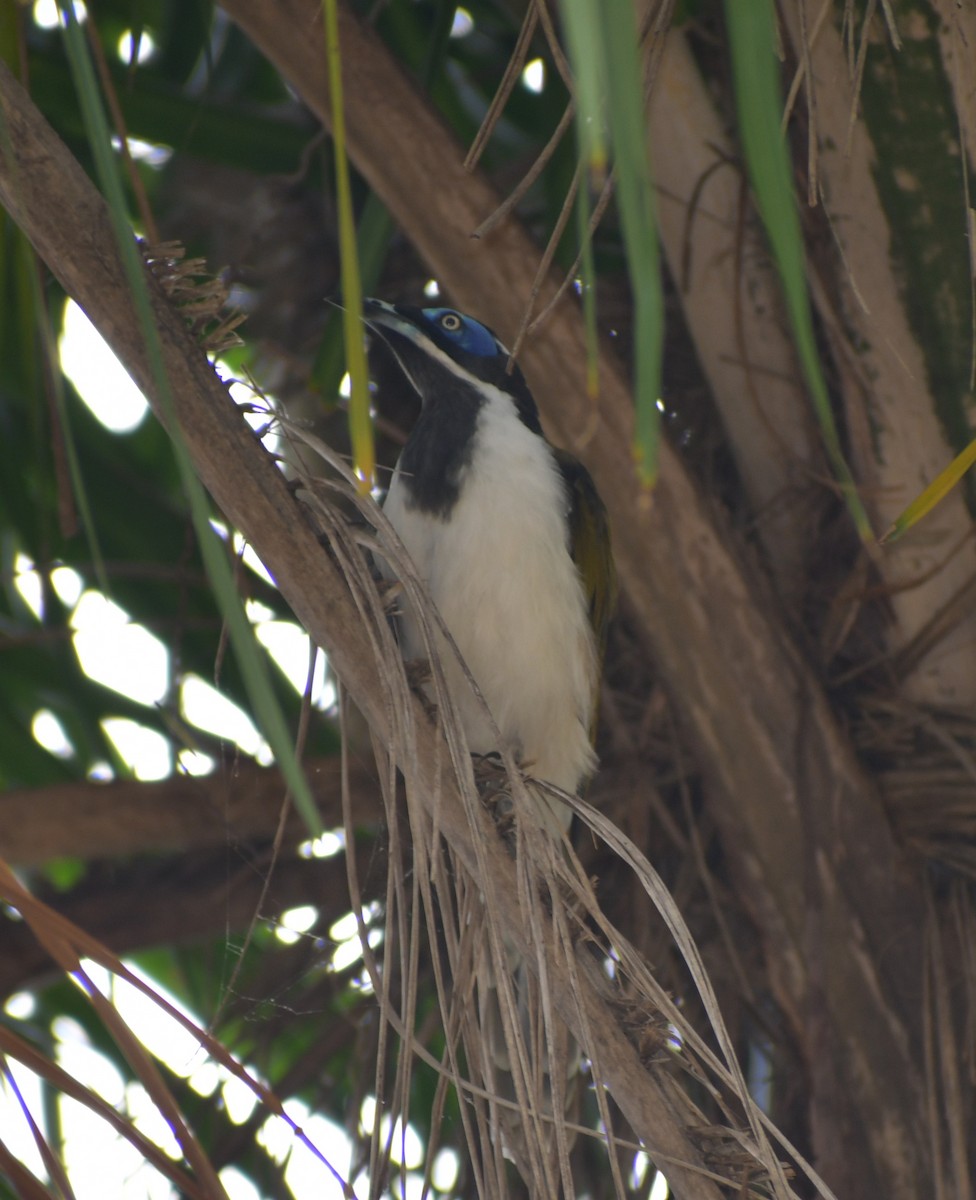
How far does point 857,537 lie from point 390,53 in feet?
4.47

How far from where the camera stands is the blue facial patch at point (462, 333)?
10.4ft

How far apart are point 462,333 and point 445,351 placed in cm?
6

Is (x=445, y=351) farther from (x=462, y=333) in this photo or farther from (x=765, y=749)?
(x=765, y=749)

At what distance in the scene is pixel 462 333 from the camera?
126 inches

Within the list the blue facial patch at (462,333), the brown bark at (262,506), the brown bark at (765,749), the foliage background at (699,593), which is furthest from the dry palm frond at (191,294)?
the blue facial patch at (462,333)

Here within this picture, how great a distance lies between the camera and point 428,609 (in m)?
1.67

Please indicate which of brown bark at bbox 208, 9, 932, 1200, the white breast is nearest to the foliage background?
brown bark at bbox 208, 9, 932, 1200

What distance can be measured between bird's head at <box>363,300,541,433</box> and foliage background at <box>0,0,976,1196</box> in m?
0.17

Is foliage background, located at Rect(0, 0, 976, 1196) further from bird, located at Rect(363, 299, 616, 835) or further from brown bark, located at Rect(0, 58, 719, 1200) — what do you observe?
brown bark, located at Rect(0, 58, 719, 1200)

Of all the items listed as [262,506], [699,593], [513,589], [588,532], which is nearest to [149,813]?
[513,589]

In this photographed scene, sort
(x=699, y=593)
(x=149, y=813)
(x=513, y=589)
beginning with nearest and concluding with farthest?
(x=699, y=593)
(x=513, y=589)
(x=149, y=813)

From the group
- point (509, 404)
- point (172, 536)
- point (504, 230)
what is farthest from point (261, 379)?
point (504, 230)

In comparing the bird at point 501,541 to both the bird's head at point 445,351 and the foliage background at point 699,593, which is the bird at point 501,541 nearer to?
the bird's head at point 445,351

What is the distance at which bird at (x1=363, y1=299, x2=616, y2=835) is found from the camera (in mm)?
2896
